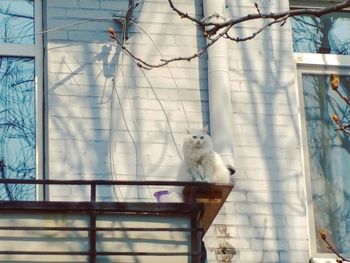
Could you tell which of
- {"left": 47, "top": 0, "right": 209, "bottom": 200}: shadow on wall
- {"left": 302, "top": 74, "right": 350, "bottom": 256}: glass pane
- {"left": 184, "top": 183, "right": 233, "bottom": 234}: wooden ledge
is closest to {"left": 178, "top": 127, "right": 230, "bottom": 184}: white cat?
{"left": 184, "top": 183, "right": 233, "bottom": 234}: wooden ledge

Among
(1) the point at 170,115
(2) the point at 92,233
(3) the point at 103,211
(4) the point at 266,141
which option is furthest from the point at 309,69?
(2) the point at 92,233

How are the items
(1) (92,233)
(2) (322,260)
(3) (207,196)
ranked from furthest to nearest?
1. (2) (322,260)
2. (3) (207,196)
3. (1) (92,233)

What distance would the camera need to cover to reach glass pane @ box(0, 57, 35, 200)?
8766 millimetres

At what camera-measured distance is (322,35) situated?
975cm

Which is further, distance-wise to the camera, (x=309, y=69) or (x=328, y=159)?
(x=309, y=69)

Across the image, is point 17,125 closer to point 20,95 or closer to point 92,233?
point 20,95

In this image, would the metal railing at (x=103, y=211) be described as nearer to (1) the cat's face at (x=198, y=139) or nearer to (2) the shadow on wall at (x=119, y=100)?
(1) the cat's face at (x=198, y=139)

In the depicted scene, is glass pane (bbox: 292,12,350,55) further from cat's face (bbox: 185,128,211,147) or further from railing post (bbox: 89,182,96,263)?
railing post (bbox: 89,182,96,263)

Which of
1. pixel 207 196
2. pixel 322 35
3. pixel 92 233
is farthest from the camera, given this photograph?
pixel 322 35

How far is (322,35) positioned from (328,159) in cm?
106

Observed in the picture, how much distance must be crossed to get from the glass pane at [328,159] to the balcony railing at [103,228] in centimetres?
160

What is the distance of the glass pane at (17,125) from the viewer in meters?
8.77

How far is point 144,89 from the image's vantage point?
9000 millimetres

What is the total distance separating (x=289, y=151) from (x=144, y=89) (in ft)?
3.70
